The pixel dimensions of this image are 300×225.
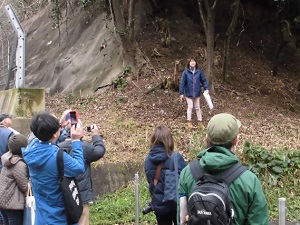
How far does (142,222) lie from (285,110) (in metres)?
8.58

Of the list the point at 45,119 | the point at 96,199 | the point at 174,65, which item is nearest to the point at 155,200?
the point at 45,119

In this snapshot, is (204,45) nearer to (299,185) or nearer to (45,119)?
(299,185)

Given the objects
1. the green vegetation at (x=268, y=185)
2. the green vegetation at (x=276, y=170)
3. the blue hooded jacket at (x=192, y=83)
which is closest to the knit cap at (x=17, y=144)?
the green vegetation at (x=268, y=185)

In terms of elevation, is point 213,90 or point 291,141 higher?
point 213,90

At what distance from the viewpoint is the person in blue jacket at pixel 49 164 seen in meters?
4.73

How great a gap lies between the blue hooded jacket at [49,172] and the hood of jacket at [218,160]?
1.64 metres

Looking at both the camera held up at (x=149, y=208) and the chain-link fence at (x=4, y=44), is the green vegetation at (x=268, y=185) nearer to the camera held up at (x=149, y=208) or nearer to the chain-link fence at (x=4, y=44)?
the camera held up at (x=149, y=208)

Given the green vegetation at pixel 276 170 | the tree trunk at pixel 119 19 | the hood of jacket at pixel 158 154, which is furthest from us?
the tree trunk at pixel 119 19

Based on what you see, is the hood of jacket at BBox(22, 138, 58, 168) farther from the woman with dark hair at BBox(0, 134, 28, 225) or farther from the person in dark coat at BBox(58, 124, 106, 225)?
the woman with dark hair at BBox(0, 134, 28, 225)

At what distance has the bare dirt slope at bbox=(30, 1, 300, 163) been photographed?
41.8 ft

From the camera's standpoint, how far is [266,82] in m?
17.9

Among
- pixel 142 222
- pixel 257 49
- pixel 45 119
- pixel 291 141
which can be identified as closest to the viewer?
pixel 45 119

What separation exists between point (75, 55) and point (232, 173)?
60.8 ft

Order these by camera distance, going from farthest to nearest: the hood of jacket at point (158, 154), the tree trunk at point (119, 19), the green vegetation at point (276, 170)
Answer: the tree trunk at point (119, 19) < the green vegetation at point (276, 170) < the hood of jacket at point (158, 154)
